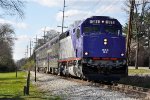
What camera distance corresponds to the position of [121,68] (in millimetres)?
25641

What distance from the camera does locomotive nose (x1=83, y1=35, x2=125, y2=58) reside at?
25.5 metres

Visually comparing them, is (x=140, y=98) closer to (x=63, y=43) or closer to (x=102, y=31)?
(x=102, y=31)

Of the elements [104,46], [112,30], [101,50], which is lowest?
[101,50]

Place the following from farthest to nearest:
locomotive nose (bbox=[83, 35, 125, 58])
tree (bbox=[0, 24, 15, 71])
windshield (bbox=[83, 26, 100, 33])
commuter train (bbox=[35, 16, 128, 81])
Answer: tree (bbox=[0, 24, 15, 71]), windshield (bbox=[83, 26, 100, 33]), locomotive nose (bbox=[83, 35, 125, 58]), commuter train (bbox=[35, 16, 128, 81])

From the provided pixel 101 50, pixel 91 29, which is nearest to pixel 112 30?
pixel 91 29

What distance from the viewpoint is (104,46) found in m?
25.7

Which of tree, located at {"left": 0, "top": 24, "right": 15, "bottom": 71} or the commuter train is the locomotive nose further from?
tree, located at {"left": 0, "top": 24, "right": 15, "bottom": 71}

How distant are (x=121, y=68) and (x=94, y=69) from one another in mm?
1714

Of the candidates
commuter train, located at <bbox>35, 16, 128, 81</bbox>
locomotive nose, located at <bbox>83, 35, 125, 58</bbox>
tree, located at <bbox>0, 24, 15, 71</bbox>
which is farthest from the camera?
tree, located at <bbox>0, 24, 15, 71</bbox>

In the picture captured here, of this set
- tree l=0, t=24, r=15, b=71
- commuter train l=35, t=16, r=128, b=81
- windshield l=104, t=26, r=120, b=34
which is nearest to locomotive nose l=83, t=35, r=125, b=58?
commuter train l=35, t=16, r=128, b=81

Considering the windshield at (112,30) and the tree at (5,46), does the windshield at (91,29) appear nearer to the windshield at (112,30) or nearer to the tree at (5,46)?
the windshield at (112,30)

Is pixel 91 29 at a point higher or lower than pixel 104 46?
higher

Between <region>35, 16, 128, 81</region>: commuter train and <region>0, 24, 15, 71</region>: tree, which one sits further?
<region>0, 24, 15, 71</region>: tree

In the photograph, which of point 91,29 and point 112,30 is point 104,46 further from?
point 91,29
